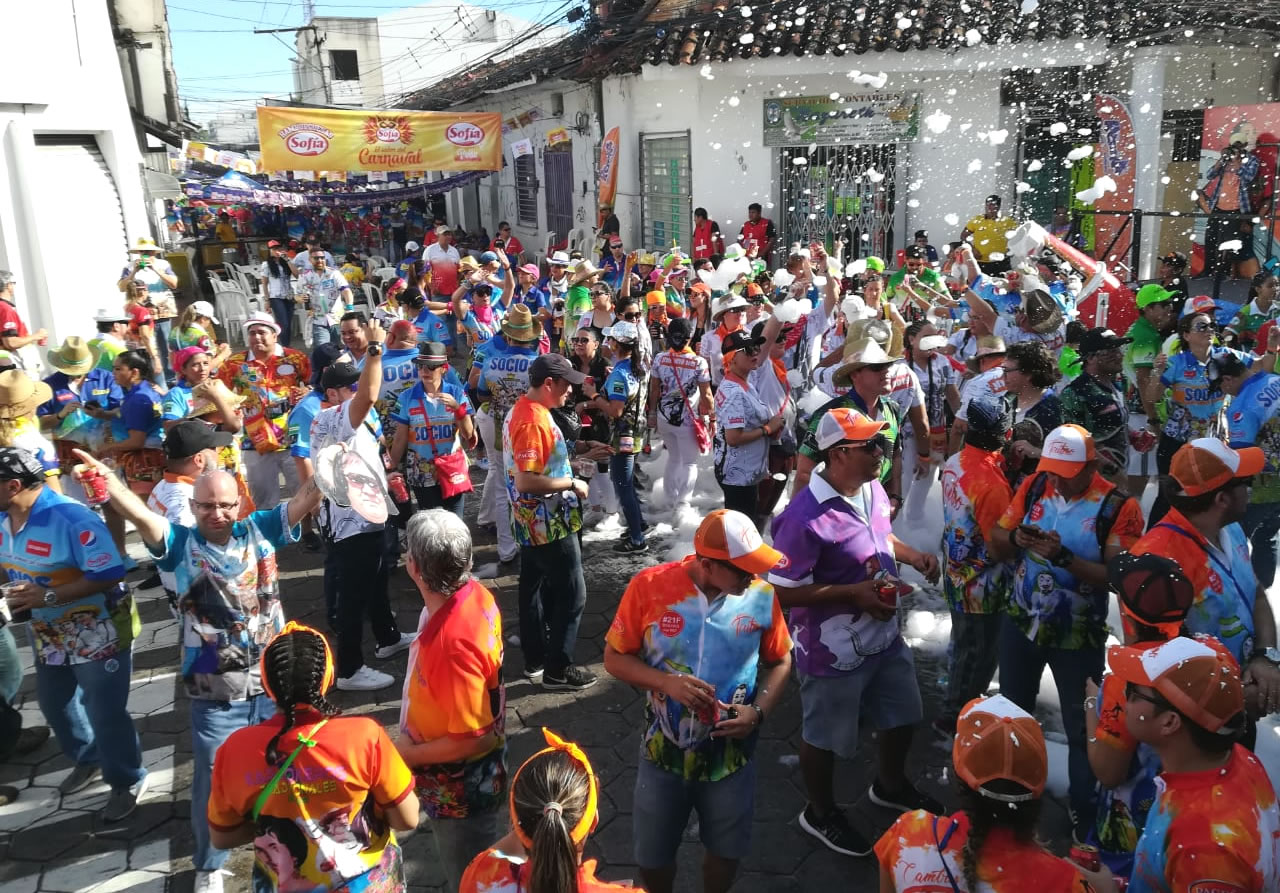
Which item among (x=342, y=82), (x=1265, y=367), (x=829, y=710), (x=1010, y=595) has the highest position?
(x=342, y=82)

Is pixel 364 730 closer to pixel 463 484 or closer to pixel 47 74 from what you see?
pixel 463 484

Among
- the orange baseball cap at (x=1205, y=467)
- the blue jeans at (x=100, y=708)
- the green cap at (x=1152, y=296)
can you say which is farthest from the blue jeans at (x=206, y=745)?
the green cap at (x=1152, y=296)

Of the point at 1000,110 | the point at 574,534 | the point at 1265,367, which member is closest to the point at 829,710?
the point at 574,534

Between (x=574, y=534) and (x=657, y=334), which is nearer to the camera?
(x=574, y=534)

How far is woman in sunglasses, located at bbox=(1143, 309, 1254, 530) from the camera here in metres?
5.53

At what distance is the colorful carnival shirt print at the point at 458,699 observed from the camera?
109 inches

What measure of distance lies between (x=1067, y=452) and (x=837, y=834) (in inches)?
68.0

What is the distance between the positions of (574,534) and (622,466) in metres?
1.81

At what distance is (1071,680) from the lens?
364 cm

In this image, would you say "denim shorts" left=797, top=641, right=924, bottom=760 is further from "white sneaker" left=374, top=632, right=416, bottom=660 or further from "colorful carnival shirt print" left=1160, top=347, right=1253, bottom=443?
"colorful carnival shirt print" left=1160, top=347, right=1253, bottom=443

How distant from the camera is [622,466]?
21.8 ft

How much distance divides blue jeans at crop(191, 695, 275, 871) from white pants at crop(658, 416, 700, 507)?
13.8 ft

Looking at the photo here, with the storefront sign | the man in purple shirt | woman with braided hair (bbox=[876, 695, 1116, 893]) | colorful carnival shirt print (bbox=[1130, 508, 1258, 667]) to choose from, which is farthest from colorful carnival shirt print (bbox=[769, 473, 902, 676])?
the storefront sign

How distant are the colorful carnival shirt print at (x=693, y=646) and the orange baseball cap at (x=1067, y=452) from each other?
124 centimetres
